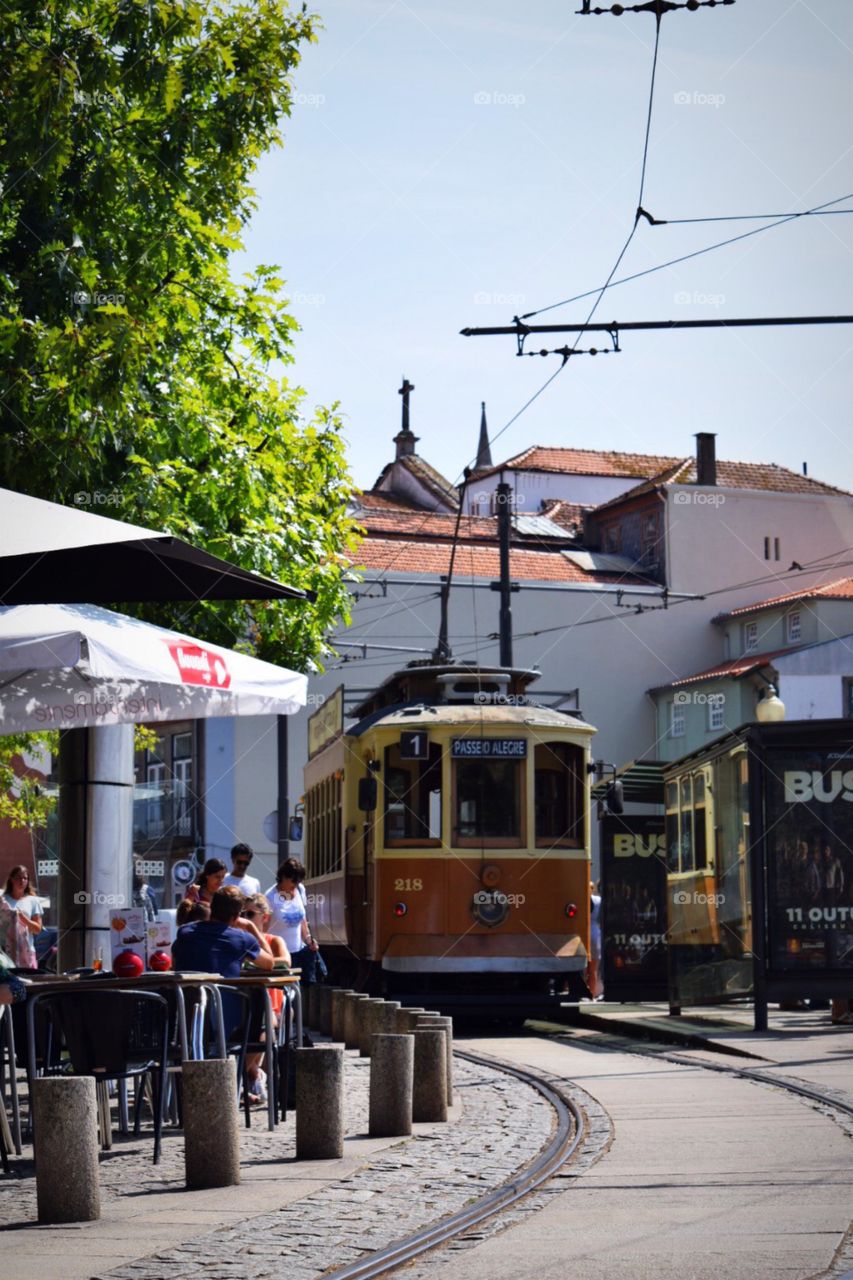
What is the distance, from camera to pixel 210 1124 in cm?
875

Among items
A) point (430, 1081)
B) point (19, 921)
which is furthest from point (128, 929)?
point (19, 921)

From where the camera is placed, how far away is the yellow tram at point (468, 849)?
21016mm

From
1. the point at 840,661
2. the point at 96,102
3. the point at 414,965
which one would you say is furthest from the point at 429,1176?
the point at 840,661

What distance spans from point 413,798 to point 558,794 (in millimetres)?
1540

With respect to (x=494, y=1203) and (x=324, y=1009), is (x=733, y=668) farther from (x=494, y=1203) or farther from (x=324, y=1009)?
(x=494, y=1203)

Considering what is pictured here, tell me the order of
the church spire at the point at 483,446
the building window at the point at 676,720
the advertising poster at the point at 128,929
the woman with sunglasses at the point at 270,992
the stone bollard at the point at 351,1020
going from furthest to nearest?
the church spire at the point at 483,446
the building window at the point at 676,720
the stone bollard at the point at 351,1020
the advertising poster at the point at 128,929
the woman with sunglasses at the point at 270,992

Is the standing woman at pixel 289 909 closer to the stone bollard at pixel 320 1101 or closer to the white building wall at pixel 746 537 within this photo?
the stone bollard at pixel 320 1101

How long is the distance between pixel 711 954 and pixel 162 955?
8884mm

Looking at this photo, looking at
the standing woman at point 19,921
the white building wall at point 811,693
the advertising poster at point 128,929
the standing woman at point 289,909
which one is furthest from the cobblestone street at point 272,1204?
the white building wall at point 811,693

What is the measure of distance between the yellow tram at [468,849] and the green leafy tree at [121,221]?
4789 millimetres

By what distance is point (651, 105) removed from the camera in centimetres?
1686

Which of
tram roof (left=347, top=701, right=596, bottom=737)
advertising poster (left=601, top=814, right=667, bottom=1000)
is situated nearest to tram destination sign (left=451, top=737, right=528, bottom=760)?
tram roof (left=347, top=701, right=596, bottom=737)

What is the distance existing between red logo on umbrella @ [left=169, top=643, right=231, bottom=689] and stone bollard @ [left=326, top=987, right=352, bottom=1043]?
6519 mm

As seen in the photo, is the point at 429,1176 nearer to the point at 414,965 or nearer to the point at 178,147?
the point at 178,147
